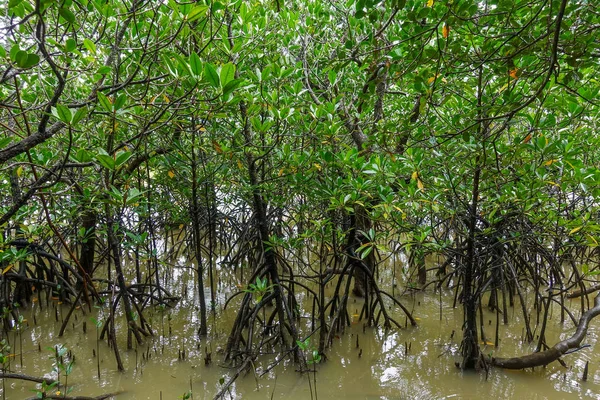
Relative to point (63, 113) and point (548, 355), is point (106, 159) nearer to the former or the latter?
point (63, 113)

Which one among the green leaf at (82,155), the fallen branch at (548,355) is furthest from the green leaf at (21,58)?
the fallen branch at (548,355)

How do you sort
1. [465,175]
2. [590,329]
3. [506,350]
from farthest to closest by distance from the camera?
[590,329] < [506,350] < [465,175]

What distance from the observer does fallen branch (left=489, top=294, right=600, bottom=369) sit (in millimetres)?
2557

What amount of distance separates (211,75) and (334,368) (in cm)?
247

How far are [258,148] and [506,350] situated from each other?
8.89 ft

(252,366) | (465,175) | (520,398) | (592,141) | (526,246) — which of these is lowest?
(520,398)

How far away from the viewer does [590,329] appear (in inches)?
134

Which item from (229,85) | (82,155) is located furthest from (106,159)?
(229,85)

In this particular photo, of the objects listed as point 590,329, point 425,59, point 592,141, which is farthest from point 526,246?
point 425,59

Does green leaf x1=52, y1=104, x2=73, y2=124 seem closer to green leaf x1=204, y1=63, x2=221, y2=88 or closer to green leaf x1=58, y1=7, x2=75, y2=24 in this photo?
green leaf x1=58, y1=7, x2=75, y2=24

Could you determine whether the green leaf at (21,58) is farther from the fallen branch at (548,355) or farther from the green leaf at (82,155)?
the fallen branch at (548,355)

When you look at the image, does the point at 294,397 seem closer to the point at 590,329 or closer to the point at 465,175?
the point at 465,175

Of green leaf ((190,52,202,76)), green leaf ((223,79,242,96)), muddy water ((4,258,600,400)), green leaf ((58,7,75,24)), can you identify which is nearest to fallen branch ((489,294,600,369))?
muddy water ((4,258,600,400))

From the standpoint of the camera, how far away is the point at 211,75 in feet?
4.31
